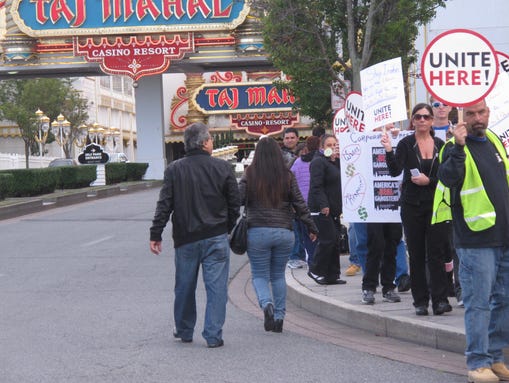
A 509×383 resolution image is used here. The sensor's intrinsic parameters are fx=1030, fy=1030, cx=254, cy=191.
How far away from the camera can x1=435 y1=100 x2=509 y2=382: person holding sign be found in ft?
21.2

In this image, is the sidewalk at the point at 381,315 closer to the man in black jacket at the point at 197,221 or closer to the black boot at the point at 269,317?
the black boot at the point at 269,317

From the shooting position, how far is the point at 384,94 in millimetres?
9727

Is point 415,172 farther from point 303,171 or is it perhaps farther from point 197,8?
point 197,8

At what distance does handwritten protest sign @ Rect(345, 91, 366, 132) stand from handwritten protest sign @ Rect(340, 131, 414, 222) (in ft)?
8.22

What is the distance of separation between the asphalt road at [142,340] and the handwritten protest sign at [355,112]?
7.98 ft

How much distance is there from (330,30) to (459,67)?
19757 millimetres

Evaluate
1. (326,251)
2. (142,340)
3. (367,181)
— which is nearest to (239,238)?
(142,340)

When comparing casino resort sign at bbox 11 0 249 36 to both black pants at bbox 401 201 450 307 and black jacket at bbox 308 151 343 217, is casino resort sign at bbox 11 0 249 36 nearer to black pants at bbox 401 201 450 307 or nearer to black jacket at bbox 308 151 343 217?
black jacket at bbox 308 151 343 217

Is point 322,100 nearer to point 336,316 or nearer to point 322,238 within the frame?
point 322,238

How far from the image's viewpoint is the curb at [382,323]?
7.81 metres

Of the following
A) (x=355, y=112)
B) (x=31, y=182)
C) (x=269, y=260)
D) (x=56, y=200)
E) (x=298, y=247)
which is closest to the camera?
(x=269, y=260)

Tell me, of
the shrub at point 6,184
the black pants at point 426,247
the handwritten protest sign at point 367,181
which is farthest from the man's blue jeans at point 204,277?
the shrub at point 6,184

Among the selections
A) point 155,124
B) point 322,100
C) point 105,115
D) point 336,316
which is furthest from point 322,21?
point 105,115

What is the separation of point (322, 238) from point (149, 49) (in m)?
35.0
